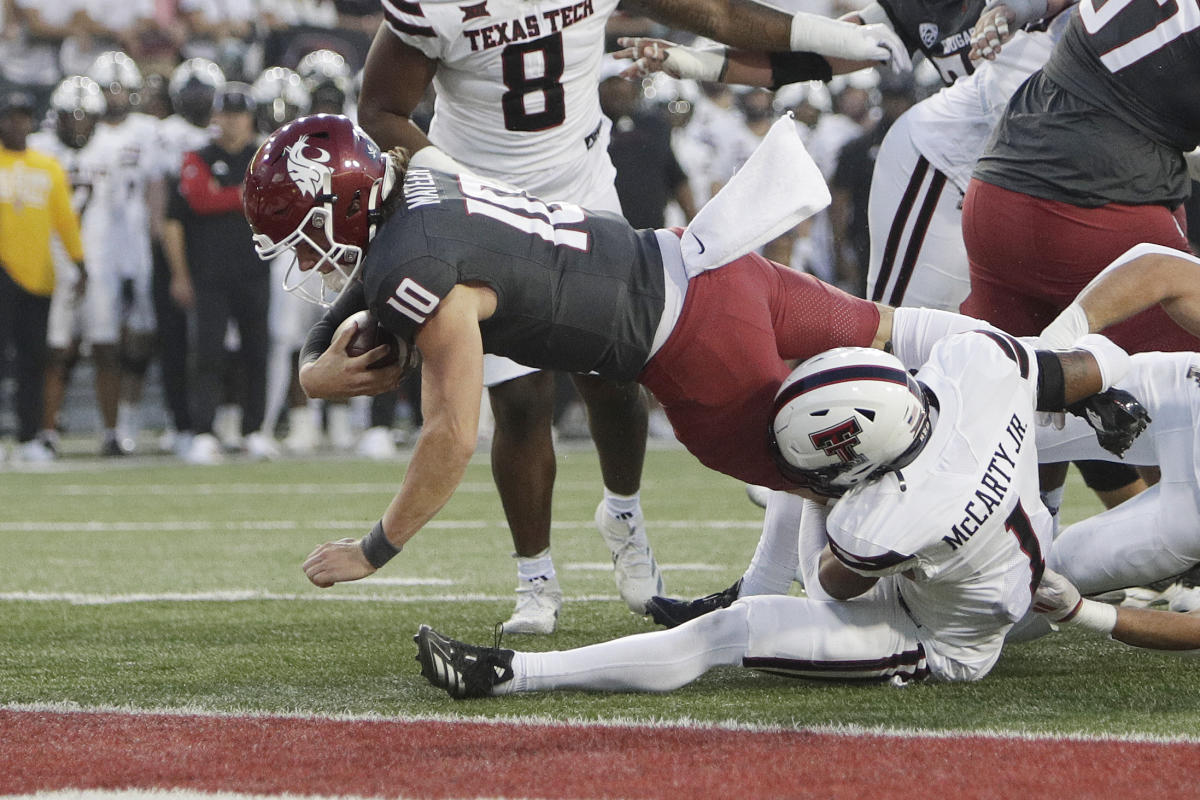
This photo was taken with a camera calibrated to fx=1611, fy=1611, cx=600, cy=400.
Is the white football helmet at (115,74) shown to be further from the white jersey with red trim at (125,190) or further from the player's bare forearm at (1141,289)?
the player's bare forearm at (1141,289)

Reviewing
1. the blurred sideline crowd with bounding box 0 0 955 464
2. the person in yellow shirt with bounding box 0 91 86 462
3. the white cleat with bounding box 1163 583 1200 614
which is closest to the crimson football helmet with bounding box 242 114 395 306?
the white cleat with bounding box 1163 583 1200 614

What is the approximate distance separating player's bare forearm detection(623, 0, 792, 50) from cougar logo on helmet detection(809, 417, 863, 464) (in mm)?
1676

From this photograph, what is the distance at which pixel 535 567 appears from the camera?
13.4 feet

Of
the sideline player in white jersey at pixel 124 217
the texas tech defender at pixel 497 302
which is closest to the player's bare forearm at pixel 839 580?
the texas tech defender at pixel 497 302

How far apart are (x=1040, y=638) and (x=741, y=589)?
0.71 metres

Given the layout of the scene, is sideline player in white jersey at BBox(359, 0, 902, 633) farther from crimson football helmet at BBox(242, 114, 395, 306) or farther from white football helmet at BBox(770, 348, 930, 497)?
white football helmet at BBox(770, 348, 930, 497)

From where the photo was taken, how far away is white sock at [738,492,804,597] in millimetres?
3873

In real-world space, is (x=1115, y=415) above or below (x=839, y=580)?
above

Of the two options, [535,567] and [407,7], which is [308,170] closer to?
[407,7]

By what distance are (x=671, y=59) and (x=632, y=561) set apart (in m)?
1.37

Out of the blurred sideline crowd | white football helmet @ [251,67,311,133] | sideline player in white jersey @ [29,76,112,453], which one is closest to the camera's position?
the blurred sideline crowd

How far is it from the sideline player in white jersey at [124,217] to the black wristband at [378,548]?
755 centimetres

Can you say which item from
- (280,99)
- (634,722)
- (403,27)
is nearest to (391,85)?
(403,27)

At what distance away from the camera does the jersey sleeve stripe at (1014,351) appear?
315cm
